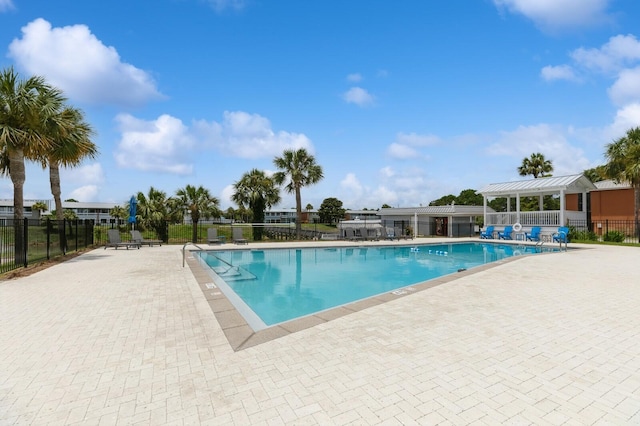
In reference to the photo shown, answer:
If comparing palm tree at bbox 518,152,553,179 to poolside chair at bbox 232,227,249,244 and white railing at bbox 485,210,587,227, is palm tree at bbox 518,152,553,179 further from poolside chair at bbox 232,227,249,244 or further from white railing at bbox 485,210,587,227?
poolside chair at bbox 232,227,249,244

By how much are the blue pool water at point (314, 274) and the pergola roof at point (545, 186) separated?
5.15 m

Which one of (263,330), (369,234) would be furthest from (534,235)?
(263,330)

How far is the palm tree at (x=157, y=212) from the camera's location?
1991 centimetres

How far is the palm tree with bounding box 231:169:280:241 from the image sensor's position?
24344 mm

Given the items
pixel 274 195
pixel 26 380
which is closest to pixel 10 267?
pixel 26 380

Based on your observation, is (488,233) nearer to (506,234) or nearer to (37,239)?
(506,234)

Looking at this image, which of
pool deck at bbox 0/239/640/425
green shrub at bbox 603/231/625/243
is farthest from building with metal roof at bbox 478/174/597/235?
pool deck at bbox 0/239/640/425

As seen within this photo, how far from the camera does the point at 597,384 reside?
2.87 m

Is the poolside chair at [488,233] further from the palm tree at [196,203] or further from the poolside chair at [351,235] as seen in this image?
the palm tree at [196,203]

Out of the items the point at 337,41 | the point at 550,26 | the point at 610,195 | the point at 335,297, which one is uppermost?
the point at 337,41

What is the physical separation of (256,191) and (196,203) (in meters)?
5.36

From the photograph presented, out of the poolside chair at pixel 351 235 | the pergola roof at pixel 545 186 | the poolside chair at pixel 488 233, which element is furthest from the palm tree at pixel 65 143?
the pergola roof at pixel 545 186

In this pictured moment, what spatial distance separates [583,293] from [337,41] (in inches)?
461

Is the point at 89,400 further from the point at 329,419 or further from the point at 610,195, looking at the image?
the point at 610,195
